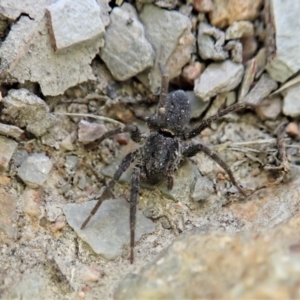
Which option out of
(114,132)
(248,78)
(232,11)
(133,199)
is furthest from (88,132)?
(232,11)

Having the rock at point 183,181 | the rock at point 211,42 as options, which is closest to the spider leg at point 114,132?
the rock at point 183,181

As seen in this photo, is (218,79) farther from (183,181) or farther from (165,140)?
(183,181)

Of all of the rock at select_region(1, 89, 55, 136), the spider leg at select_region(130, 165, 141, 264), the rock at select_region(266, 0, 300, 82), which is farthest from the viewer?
the rock at select_region(266, 0, 300, 82)

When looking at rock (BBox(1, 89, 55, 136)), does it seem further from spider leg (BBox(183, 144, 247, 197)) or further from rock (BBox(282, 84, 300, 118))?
rock (BBox(282, 84, 300, 118))

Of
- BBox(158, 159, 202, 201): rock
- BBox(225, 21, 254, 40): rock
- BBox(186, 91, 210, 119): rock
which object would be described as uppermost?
BBox(225, 21, 254, 40): rock

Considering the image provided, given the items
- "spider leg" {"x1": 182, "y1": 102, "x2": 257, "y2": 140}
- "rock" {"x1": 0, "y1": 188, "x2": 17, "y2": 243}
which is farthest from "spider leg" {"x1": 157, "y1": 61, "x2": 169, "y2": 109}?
"rock" {"x1": 0, "y1": 188, "x2": 17, "y2": 243}

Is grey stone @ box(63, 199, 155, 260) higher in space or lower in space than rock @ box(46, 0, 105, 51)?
lower

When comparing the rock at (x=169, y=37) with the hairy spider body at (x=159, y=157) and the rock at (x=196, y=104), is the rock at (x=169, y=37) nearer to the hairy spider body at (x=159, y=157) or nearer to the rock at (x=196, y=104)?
the rock at (x=196, y=104)

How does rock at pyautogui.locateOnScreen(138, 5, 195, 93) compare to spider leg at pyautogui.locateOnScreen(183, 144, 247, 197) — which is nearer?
spider leg at pyautogui.locateOnScreen(183, 144, 247, 197)
